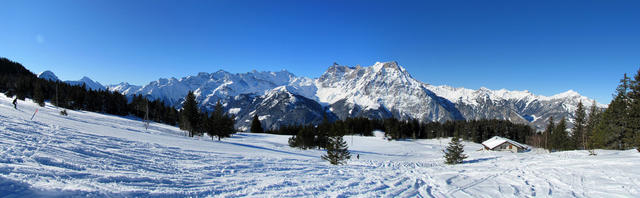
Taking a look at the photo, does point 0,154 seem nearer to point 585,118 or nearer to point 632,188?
point 632,188

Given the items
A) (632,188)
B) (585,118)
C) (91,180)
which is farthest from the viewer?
(585,118)

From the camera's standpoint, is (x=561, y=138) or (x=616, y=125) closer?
(x=616, y=125)

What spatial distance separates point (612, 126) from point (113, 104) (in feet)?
422

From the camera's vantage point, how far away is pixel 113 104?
296 feet

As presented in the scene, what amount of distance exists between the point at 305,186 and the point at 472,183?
33.4 feet

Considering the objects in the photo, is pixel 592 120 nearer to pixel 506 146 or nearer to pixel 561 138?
pixel 561 138

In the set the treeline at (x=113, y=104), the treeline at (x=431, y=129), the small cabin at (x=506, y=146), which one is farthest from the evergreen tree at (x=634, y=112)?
the treeline at (x=431, y=129)

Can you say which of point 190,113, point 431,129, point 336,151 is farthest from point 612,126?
point 431,129

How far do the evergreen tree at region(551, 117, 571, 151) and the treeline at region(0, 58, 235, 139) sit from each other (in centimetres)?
8272

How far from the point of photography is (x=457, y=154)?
3553 cm

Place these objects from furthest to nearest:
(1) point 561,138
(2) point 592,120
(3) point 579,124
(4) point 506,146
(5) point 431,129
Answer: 1. (5) point 431,129
2. (4) point 506,146
3. (1) point 561,138
4. (3) point 579,124
5. (2) point 592,120

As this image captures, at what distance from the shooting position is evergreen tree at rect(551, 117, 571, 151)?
6554 cm

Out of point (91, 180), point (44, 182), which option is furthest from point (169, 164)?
point (44, 182)

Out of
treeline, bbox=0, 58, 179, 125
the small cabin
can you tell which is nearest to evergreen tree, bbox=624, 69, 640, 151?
the small cabin
